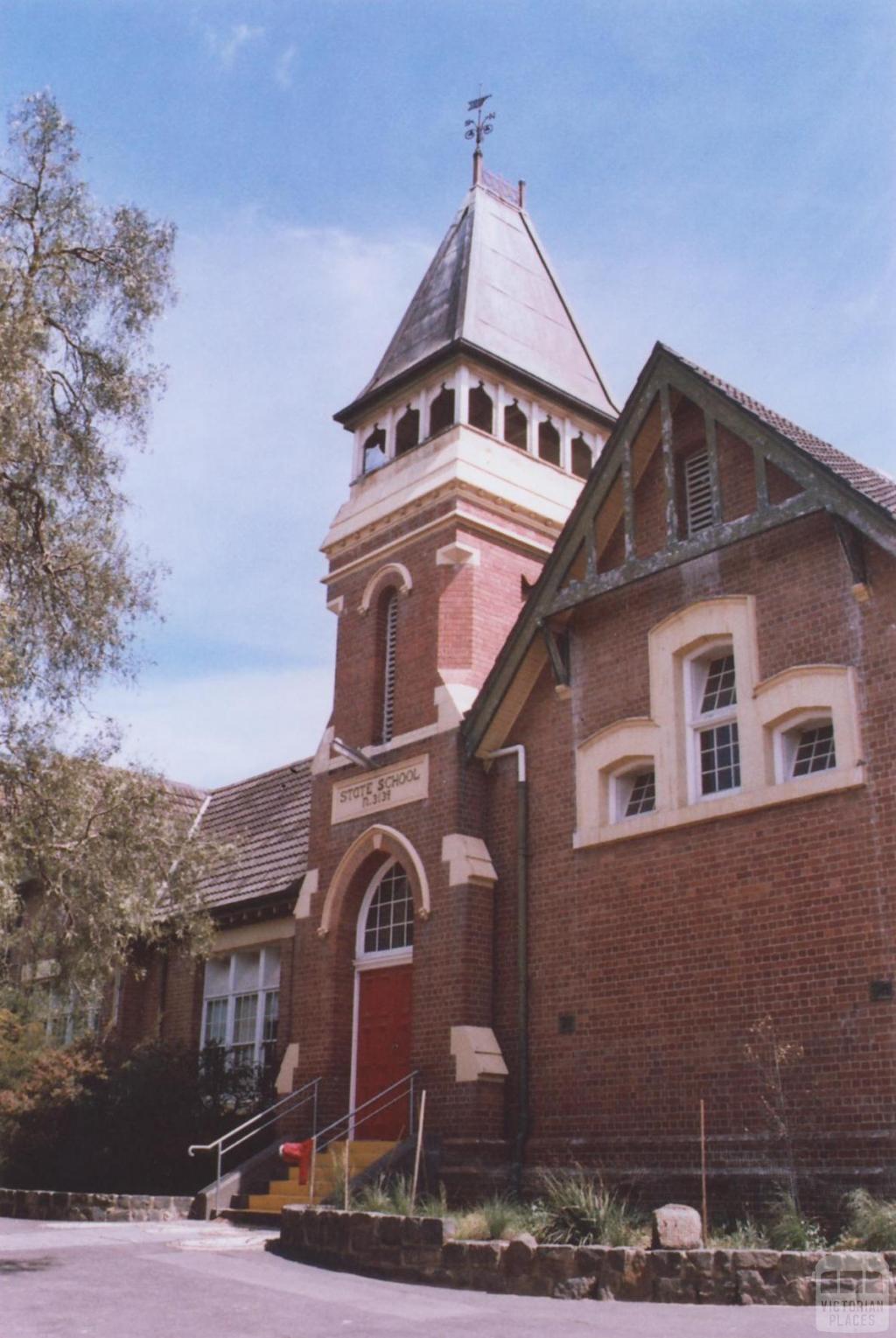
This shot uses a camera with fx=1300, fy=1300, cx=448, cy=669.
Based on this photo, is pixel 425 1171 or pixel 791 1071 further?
pixel 425 1171

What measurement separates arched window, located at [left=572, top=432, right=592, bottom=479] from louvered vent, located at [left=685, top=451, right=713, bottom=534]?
560 centimetres

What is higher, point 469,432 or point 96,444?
point 469,432

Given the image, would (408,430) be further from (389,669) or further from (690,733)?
(690,733)

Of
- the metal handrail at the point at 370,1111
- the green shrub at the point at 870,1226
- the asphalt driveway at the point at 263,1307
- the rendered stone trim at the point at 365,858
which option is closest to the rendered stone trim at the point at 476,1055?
the metal handrail at the point at 370,1111

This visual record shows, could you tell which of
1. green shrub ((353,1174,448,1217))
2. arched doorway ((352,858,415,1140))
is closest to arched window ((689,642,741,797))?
arched doorway ((352,858,415,1140))

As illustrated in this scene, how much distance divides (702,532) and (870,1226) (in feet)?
26.3

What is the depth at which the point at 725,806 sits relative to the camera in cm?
1445

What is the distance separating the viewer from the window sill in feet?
44.1

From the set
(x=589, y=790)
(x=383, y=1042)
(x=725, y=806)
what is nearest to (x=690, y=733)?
(x=725, y=806)

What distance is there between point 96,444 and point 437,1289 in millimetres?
9938

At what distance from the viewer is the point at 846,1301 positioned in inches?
364

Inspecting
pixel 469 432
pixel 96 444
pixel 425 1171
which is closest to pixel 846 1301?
pixel 425 1171

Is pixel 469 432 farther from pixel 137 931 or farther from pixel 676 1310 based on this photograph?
pixel 676 1310

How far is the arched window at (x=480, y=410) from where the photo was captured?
2170 centimetres
